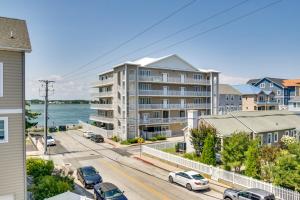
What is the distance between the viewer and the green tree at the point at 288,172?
20.1 metres

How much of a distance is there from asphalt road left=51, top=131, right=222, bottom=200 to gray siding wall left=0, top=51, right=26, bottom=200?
899 centimetres

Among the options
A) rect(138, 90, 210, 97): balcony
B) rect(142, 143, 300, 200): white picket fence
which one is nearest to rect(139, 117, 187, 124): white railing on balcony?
rect(138, 90, 210, 97): balcony

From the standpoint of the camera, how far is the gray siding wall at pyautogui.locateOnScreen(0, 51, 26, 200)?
14844 millimetres

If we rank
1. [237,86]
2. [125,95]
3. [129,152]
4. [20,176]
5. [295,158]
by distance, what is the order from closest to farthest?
[20,176]
[295,158]
[129,152]
[125,95]
[237,86]

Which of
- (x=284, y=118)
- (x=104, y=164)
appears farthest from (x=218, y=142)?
(x=284, y=118)

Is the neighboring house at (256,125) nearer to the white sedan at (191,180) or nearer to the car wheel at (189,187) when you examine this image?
the white sedan at (191,180)

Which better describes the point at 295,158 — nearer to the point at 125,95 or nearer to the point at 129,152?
the point at 129,152

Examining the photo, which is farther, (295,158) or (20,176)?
(295,158)

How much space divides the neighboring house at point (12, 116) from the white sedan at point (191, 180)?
14.0 meters

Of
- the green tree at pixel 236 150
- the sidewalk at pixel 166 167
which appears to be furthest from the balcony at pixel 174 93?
the green tree at pixel 236 150

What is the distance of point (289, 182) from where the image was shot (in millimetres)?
20484

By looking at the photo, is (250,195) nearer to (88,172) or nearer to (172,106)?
(88,172)

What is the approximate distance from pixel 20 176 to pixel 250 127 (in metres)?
31.5

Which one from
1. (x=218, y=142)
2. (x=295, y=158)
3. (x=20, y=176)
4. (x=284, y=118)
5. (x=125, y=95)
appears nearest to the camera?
(x=20, y=176)
